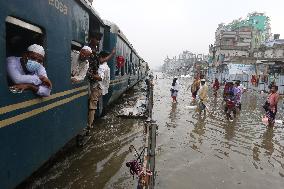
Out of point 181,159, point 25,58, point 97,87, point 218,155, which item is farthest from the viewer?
point 97,87

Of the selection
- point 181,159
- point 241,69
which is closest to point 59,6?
point 181,159

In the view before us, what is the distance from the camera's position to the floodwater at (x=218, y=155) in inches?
254

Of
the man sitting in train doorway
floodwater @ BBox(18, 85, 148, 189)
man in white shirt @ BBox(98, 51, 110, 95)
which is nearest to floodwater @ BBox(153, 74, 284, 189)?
floodwater @ BBox(18, 85, 148, 189)

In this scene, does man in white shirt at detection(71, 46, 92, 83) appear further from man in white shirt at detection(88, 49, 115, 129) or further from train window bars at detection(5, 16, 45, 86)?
train window bars at detection(5, 16, 45, 86)

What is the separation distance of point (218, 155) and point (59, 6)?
510cm

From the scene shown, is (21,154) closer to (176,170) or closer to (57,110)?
(57,110)

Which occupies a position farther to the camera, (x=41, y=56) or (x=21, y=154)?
(x=41, y=56)

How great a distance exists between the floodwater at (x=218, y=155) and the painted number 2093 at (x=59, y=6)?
3378mm

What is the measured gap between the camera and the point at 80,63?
707 cm

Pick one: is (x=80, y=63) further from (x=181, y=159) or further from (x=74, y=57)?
(x=181, y=159)

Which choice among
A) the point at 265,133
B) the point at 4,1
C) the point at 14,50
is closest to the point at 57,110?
the point at 14,50

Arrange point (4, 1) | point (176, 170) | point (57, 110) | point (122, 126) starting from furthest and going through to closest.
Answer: point (122, 126)
point (176, 170)
point (57, 110)
point (4, 1)

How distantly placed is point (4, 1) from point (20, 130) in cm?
151

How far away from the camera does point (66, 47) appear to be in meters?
6.06
